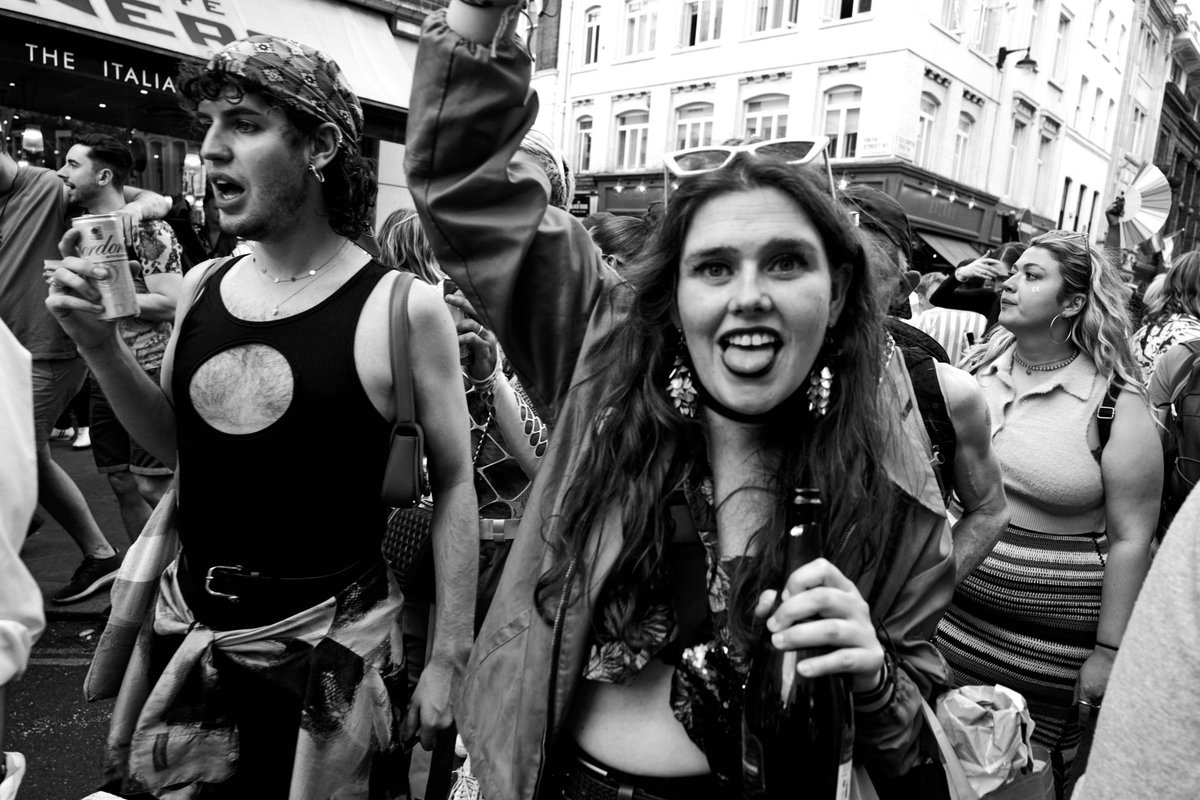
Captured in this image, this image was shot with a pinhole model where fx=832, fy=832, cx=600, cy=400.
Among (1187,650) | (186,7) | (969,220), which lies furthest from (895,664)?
(969,220)

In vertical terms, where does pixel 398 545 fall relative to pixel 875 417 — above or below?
below

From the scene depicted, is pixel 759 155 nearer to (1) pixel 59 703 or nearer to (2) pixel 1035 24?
(1) pixel 59 703

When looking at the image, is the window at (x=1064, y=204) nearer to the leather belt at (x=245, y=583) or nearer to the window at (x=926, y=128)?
the window at (x=926, y=128)

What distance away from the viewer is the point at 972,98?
21.7 meters

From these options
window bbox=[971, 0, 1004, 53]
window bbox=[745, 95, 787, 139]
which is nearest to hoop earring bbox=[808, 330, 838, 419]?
window bbox=[745, 95, 787, 139]

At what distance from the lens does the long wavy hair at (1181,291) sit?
4543 millimetres

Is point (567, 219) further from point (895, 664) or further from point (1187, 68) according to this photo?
point (1187, 68)

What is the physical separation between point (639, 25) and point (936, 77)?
28.3 feet

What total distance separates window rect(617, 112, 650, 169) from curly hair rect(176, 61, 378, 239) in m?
23.0

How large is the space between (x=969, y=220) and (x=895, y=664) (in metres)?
23.7

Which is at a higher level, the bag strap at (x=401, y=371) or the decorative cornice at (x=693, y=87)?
the decorative cornice at (x=693, y=87)

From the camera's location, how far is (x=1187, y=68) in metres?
39.8

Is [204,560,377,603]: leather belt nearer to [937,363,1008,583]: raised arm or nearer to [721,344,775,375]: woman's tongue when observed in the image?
[721,344,775,375]: woman's tongue

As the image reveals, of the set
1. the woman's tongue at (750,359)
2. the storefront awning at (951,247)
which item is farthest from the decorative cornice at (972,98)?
the woman's tongue at (750,359)
